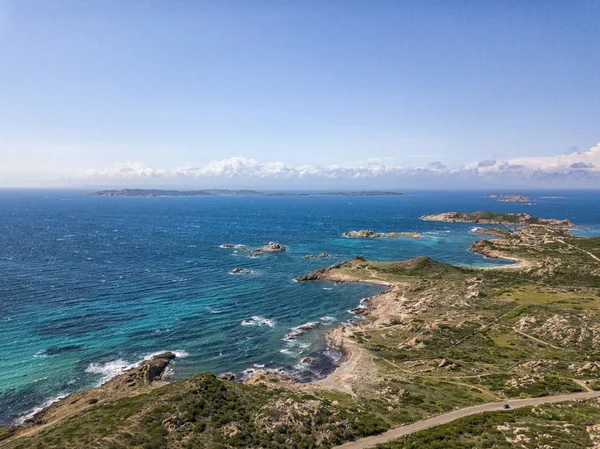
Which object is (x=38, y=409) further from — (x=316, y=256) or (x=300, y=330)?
(x=316, y=256)

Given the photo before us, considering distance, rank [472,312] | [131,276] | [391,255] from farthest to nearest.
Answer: [391,255] < [131,276] < [472,312]

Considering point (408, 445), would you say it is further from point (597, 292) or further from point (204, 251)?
point (204, 251)

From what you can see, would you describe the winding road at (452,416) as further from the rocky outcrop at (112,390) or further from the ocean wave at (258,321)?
the ocean wave at (258,321)

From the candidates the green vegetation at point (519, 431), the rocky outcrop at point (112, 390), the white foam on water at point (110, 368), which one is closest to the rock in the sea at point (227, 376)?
the rocky outcrop at point (112, 390)

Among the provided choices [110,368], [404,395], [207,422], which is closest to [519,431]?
[404,395]

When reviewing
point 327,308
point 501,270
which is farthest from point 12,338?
point 501,270

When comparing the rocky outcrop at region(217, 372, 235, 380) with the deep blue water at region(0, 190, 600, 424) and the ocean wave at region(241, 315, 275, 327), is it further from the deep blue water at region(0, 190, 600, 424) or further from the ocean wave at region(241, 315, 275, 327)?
the ocean wave at region(241, 315, 275, 327)

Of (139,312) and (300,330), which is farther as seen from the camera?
(139,312)
